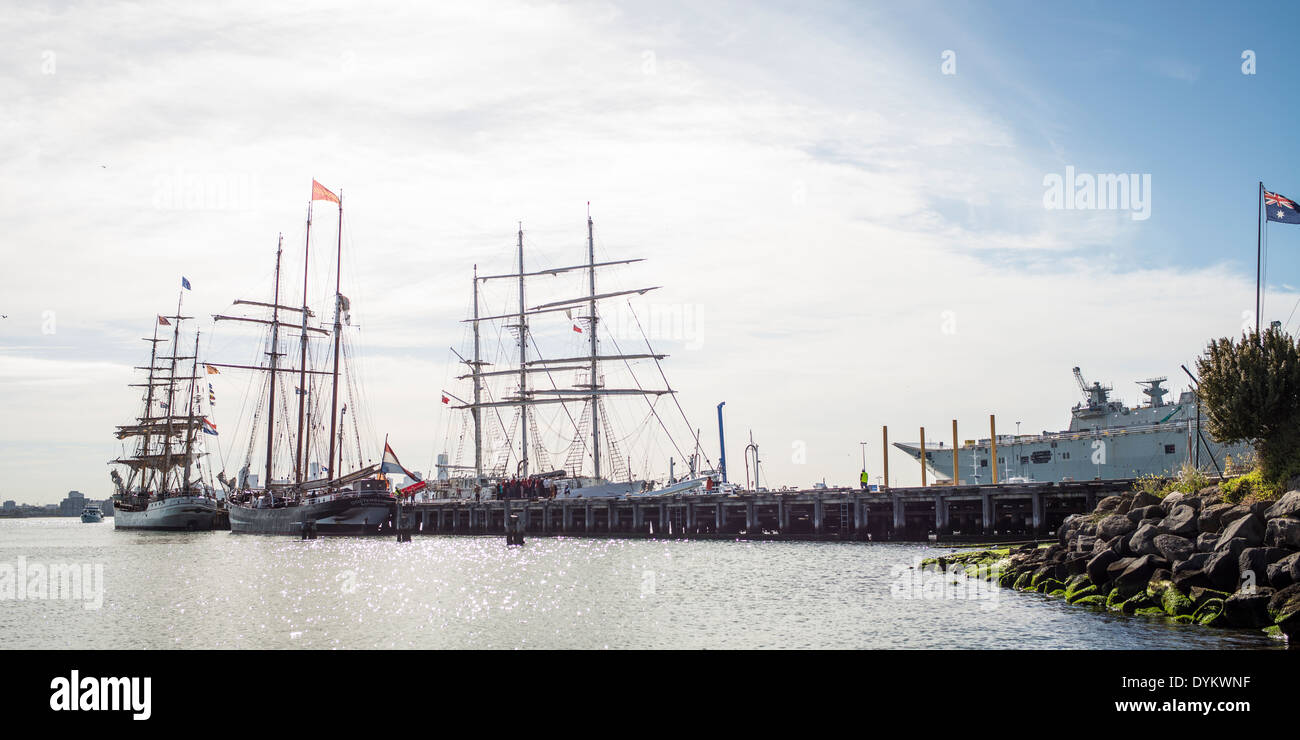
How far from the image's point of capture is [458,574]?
47.1m

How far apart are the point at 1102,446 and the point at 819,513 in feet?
99.0

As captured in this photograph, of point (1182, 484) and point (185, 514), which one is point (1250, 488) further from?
point (185, 514)

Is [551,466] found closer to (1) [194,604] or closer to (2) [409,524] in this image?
(2) [409,524]

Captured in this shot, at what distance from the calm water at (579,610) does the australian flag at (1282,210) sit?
58.4 ft

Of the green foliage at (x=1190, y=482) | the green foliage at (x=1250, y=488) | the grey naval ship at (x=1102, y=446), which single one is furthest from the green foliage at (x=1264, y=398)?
the grey naval ship at (x=1102, y=446)

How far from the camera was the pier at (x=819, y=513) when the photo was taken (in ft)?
177

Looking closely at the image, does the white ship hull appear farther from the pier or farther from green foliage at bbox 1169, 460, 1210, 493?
green foliage at bbox 1169, 460, 1210, 493

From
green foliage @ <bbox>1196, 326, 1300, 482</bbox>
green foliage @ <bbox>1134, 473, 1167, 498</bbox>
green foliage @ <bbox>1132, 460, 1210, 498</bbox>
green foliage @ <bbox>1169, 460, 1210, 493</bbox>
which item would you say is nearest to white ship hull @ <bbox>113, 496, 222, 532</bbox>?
green foliage @ <bbox>1134, 473, 1167, 498</bbox>

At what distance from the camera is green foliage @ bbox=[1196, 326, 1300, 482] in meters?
30.7

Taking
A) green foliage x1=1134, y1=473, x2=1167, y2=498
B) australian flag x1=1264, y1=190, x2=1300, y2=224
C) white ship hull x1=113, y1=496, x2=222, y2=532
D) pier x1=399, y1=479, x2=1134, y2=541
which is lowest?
white ship hull x1=113, y1=496, x2=222, y2=532

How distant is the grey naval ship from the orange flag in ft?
204

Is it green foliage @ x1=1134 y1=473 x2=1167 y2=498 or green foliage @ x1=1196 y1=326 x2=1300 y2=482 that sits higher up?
green foliage @ x1=1196 y1=326 x2=1300 y2=482
